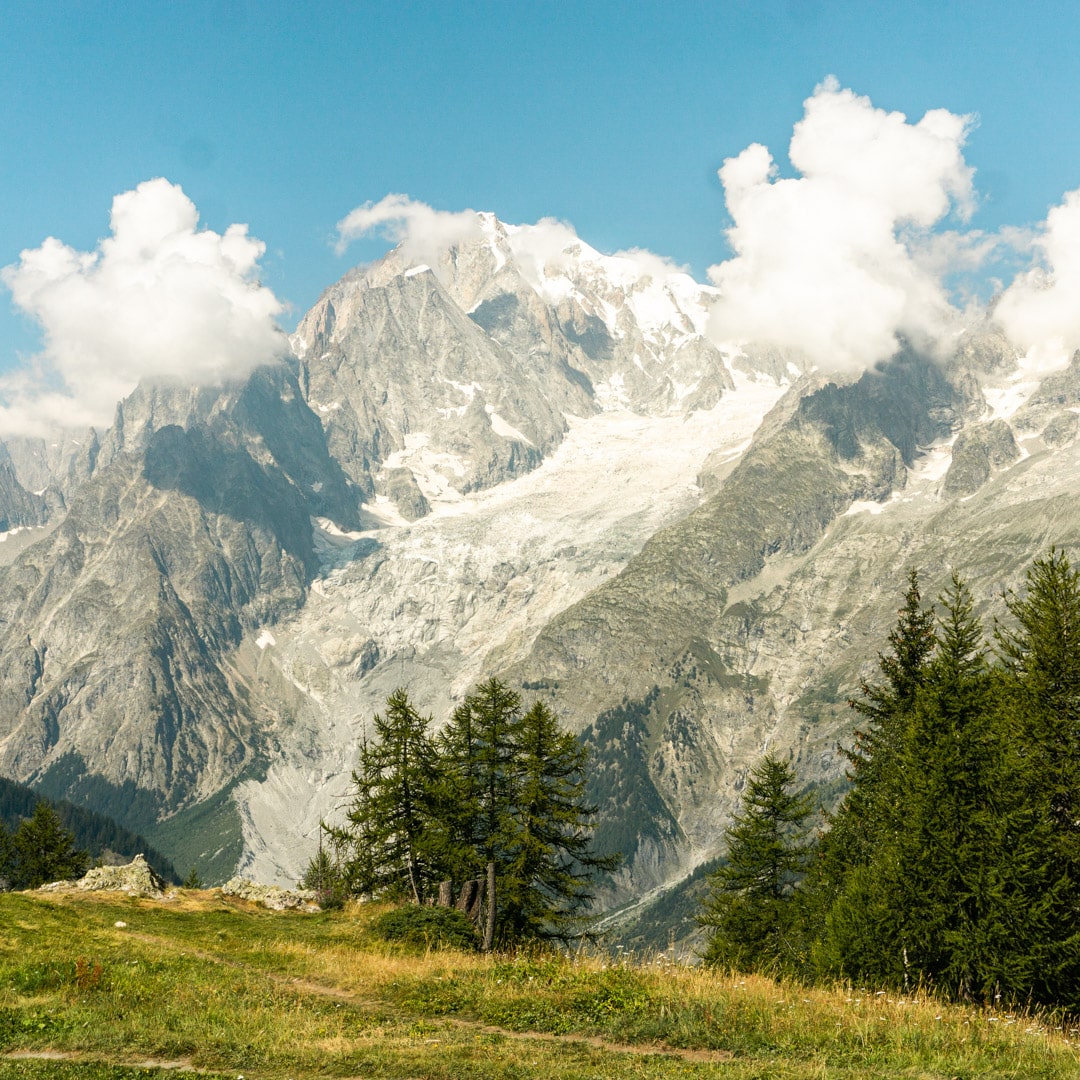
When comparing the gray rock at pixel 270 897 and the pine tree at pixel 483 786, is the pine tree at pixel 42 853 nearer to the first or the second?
the gray rock at pixel 270 897

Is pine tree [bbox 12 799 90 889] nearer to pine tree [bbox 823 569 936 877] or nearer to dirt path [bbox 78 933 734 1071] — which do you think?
pine tree [bbox 823 569 936 877]

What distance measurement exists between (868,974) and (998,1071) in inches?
409

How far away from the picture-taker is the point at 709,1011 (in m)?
16.5

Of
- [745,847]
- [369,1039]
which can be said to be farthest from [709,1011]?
[745,847]

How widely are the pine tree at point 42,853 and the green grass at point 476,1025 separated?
6975 centimetres

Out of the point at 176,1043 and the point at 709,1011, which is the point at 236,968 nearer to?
the point at 176,1043

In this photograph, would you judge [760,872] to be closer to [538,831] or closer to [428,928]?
[538,831]

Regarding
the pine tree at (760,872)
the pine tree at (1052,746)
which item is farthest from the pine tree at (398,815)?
the pine tree at (1052,746)

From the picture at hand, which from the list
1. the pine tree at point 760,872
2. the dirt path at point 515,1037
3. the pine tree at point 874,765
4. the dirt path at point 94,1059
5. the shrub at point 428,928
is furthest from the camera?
the pine tree at point 760,872

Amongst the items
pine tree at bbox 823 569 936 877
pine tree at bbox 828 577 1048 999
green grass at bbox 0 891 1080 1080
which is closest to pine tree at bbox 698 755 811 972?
pine tree at bbox 823 569 936 877

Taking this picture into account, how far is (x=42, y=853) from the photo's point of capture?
84625 millimetres

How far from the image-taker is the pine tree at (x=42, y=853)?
83062 millimetres

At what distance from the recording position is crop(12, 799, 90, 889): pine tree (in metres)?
83.1

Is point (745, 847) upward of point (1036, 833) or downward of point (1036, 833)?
downward
